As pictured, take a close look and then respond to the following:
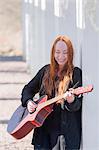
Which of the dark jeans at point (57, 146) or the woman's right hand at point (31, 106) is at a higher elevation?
the woman's right hand at point (31, 106)

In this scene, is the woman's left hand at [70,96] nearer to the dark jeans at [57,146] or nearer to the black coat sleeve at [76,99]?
the black coat sleeve at [76,99]

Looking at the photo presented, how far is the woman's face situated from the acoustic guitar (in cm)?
24

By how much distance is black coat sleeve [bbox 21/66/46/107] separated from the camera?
17.2 feet

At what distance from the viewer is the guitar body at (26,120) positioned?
5.14 m

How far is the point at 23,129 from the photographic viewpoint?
5.42 metres

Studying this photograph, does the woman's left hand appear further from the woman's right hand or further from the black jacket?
the woman's right hand

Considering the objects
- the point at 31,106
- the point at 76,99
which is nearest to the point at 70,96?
the point at 76,99

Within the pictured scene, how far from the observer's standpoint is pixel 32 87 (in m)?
5.29

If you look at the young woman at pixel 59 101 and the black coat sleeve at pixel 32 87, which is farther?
the black coat sleeve at pixel 32 87

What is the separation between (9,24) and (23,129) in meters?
22.7

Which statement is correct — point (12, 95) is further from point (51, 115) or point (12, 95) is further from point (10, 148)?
point (51, 115)

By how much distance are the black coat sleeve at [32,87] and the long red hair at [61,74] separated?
11 centimetres

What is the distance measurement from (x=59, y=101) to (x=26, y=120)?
1.21 ft

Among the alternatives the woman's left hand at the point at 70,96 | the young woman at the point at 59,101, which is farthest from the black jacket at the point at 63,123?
the woman's left hand at the point at 70,96
